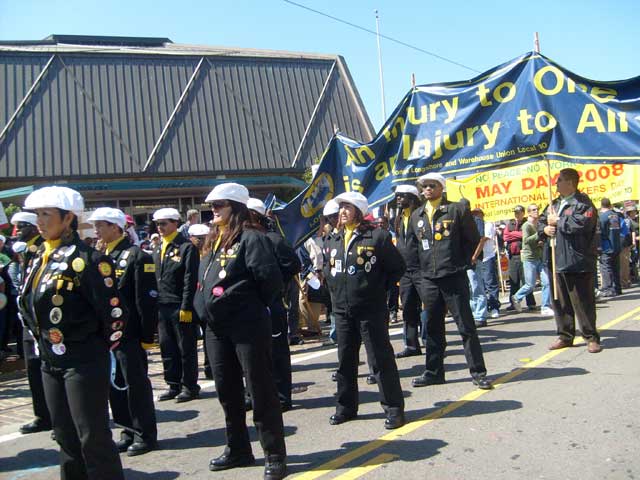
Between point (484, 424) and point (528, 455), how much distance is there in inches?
29.3

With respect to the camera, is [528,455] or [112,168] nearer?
[528,455]

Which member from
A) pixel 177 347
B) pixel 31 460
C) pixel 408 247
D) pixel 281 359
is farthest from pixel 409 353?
pixel 31 460

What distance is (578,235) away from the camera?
295 inches

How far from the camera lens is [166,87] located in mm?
25734

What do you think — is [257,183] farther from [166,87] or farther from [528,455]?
[528,455]

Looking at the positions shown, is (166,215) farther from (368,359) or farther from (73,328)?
(73,328)

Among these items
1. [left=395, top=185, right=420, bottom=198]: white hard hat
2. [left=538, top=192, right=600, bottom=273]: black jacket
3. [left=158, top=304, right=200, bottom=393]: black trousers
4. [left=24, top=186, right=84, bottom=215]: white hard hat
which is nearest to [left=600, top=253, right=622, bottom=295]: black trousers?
[left=538, top=192, right=600, bottom=273]: black jacket

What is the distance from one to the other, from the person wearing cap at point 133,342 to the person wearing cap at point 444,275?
2.75 meters

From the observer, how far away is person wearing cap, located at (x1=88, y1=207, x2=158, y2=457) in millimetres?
5363

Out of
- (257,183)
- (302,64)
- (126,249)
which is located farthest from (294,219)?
(302,64)

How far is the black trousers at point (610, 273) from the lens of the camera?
1369cm

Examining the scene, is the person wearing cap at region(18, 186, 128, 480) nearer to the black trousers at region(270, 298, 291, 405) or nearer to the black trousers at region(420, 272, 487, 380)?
the black trousers at region(270, 298, 291, 405)

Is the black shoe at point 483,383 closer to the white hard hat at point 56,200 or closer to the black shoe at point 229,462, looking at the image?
the black shoe at point 229,462

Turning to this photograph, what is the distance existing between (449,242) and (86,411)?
3944 millimetres
